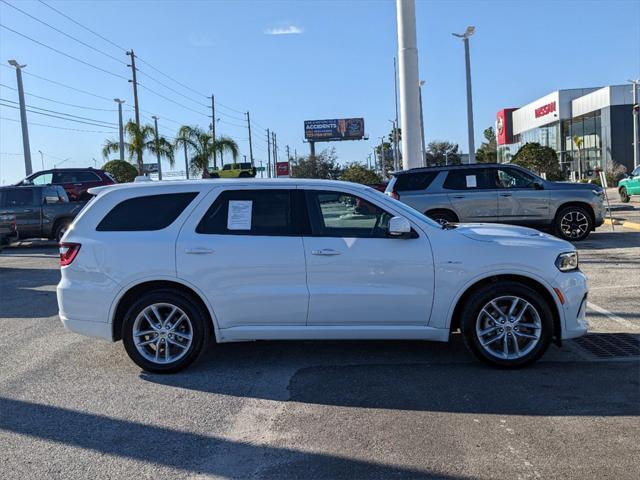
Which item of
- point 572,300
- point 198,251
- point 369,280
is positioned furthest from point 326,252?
point 572,300

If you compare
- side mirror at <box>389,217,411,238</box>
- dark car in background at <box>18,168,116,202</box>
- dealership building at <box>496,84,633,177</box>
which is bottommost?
side mirror at <box>389,217,411,238</box>

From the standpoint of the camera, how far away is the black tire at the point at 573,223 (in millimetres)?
13500

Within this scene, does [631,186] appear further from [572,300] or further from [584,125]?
[584,125]

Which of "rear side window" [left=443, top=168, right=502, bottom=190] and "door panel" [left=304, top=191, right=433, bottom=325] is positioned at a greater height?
"rear side window" [left=443, top=168, right=502, bottom=190]

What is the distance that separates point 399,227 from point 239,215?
1.52m

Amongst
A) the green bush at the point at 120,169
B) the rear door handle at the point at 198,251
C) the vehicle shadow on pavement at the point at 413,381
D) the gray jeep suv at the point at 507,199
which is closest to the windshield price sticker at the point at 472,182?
the gray jeep suv at the point at 507,199

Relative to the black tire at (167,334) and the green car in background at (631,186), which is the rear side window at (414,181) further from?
the green car in background at (631,186)

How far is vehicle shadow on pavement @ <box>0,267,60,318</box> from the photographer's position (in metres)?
8.73

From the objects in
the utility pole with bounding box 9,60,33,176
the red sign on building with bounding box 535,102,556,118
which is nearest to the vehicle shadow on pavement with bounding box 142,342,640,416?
the utility pole with bounding box 9,60,33,176

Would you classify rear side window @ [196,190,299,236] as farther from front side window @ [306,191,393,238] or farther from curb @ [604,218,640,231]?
curb @ [604,218,640,231]

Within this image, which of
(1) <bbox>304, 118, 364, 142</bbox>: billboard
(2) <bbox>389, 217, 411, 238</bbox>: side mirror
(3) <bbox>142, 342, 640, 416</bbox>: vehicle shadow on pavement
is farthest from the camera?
(1) <bbox>304, 118, 364, 142</bbox>: billboard

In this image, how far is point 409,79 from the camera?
67.1ft

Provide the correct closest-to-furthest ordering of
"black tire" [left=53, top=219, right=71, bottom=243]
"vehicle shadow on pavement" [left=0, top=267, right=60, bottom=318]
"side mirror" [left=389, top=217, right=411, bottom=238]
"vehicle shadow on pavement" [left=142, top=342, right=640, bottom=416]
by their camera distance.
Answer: "vehicle shadow on pavement" [left=142, top=342, right=640, bottom=416]
"side mirror" [left=389, top=217, right=411, bottom=238]
"vehicle shadow on pavement" [left=0, top=267, right=60, bottom=318]
"black tire" [left=53, top=219, right=71, bottom=243]

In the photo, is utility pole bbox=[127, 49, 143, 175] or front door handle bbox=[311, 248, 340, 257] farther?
utility pole bbox=[127, 49, 143, 175]
